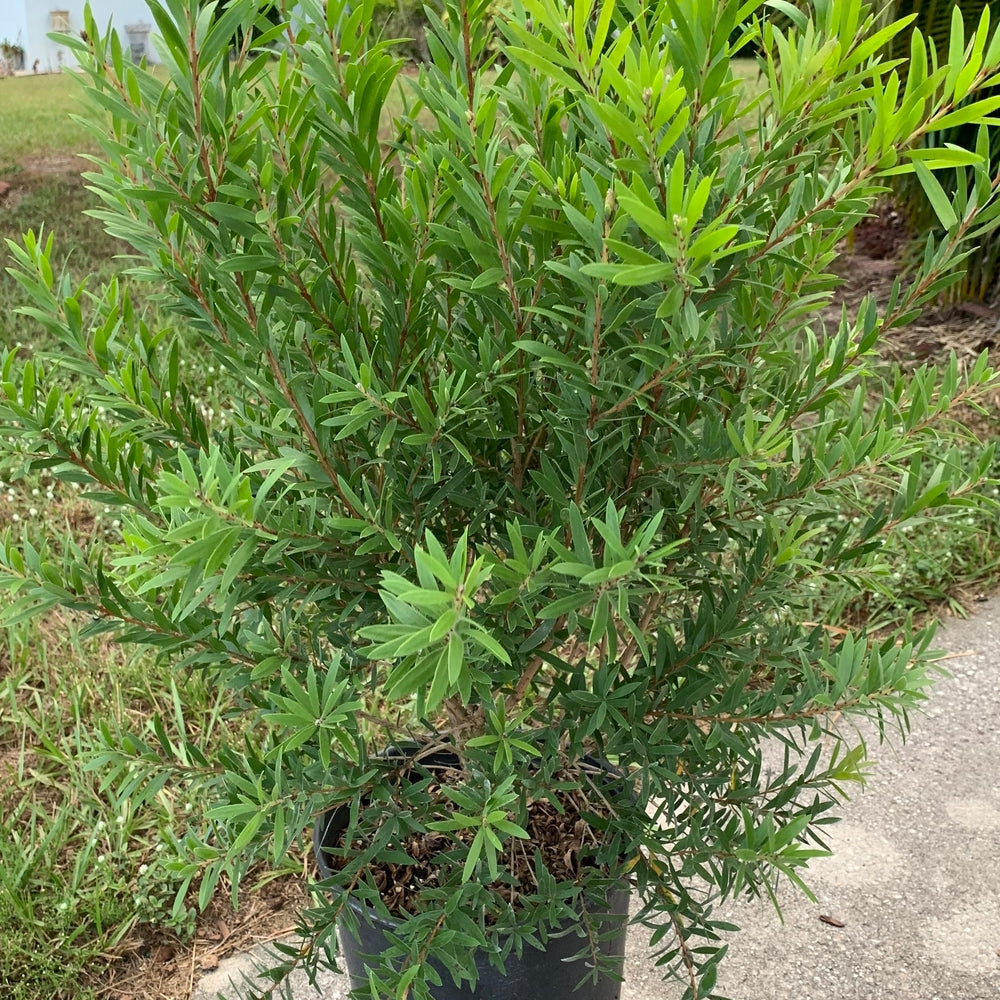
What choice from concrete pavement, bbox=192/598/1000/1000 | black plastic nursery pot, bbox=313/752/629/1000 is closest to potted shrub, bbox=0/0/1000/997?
black plastic nursery pot, bbox=313/752/629/1000

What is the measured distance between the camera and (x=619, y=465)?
36.4 inches

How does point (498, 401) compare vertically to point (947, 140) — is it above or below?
below

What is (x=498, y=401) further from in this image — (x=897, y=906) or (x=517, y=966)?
(x=897, y=906)

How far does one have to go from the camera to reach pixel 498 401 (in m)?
0.90

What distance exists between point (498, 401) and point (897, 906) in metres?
1.36

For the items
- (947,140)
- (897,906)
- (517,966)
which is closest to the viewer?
(517,966)

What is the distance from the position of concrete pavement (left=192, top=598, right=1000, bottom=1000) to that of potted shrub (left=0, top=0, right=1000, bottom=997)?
66 cm

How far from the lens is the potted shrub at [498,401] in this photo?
68cm

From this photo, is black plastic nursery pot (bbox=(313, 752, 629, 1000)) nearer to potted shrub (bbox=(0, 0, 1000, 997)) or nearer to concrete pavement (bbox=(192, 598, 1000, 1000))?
potted shrub (bbox=(0, 0, 1000, 997))

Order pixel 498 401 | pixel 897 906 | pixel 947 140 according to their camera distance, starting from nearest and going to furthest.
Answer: pixel 498 401 < pixel 897 906 < pixel 947 140

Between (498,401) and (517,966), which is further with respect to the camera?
(517,966)

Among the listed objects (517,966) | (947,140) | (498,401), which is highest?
(947,140)

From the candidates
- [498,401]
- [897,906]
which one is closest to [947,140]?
[897,906]

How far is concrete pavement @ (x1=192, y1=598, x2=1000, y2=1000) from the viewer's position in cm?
160
